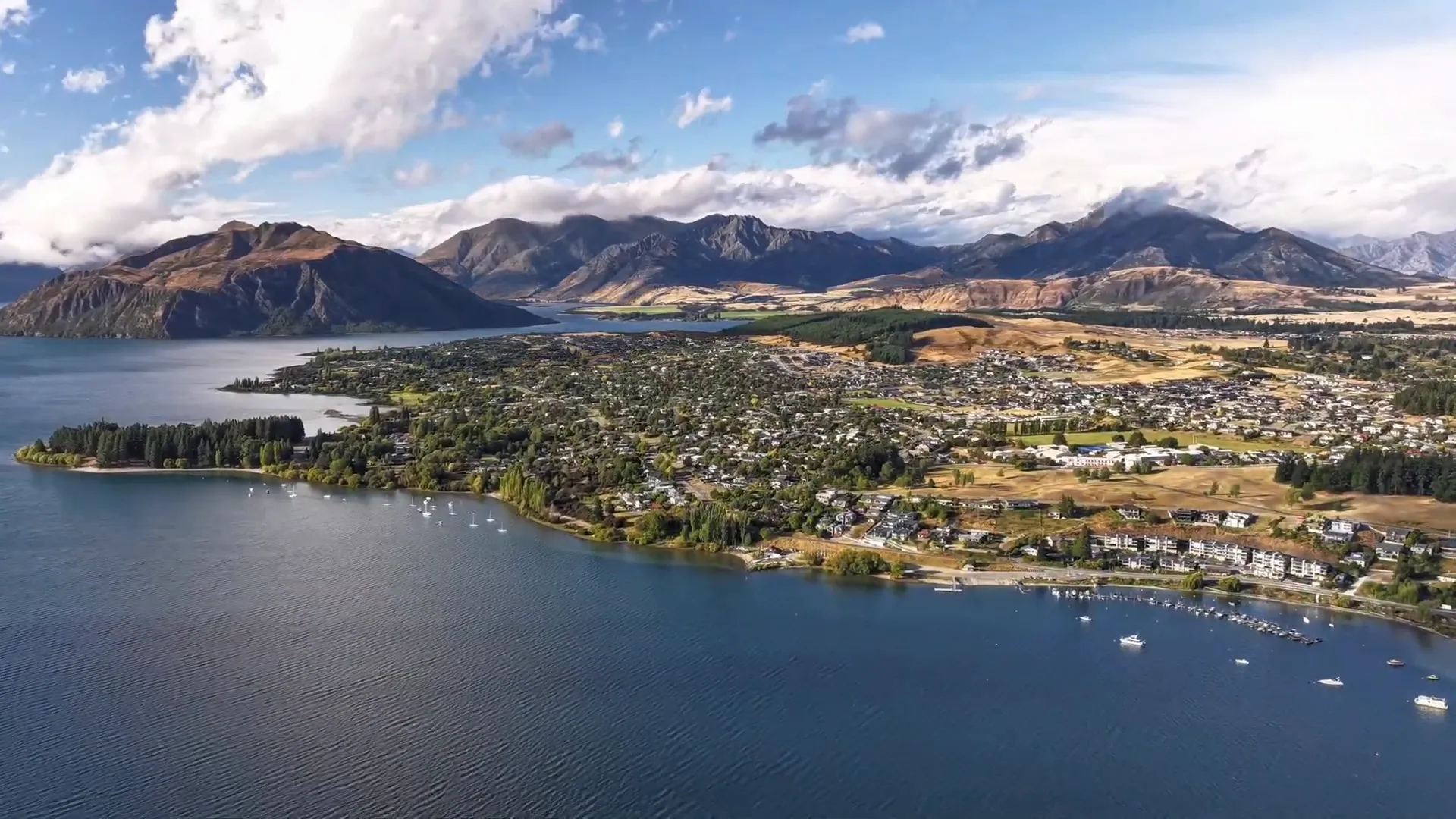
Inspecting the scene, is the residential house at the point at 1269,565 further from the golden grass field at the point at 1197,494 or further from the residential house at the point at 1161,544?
the golden grass field at the point at 1197,494

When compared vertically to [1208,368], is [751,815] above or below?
below

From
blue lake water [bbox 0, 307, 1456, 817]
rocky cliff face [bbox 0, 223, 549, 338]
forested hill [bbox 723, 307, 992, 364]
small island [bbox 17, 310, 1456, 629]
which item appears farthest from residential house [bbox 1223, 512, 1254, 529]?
rocky cliff face [bbox 0, 223, 549, 338]

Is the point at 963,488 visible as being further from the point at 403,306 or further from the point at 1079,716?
the point at 403,306

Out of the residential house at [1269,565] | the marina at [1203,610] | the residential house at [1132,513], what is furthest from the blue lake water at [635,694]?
the residential house at [1132,513]

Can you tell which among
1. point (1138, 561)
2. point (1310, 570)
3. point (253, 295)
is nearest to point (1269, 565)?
point (1310, 570)

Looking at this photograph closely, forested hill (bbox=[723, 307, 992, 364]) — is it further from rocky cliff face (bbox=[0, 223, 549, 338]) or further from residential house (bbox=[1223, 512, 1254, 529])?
residential house (bbox=[1223, 512, 1254, 529])

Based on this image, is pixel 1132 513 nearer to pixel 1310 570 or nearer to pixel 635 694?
pixel 1310 570

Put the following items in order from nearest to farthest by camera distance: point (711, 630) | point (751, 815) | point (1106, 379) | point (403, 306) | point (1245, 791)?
point (751, 815) < point (1245, 791) < point (711, 630) < point (1106, 379) < point (403, 306)

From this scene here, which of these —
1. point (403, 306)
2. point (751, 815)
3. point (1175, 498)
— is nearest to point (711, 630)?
point (751, 815)
